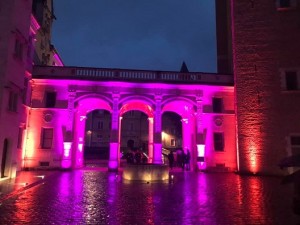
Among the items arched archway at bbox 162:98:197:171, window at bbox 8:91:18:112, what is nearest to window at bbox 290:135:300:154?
arched archway at bbox 162:98:197:171

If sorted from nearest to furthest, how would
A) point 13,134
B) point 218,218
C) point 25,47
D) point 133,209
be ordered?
point 218,218, point 133,209, point 13,134, point 25,47

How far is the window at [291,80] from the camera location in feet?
75.1

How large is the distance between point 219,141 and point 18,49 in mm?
18833

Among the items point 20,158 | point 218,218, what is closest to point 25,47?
point 20,158

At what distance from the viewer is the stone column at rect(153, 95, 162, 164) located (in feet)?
80.7

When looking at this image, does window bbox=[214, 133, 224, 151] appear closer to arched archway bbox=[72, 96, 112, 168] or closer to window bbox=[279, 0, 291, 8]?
arched archway bbox=[72, 96, 112, 168]

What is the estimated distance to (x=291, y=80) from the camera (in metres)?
23.1

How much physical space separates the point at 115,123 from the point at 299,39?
18092 millimetres

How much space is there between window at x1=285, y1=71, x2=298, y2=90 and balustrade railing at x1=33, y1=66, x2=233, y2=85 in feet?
16.3

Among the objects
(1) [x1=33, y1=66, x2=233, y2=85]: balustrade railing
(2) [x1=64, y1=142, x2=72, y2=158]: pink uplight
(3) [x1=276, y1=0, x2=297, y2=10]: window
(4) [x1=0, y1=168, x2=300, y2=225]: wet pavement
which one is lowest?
(4) [x1=0, y1=168, x2=300, y2=225]: wet pavement

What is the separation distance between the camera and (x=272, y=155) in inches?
885

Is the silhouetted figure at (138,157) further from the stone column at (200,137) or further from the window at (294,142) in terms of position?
the window at (294,142)

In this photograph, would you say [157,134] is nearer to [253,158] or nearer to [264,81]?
[253,158]

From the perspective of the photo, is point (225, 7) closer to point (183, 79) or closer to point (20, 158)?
point (183, 79)
